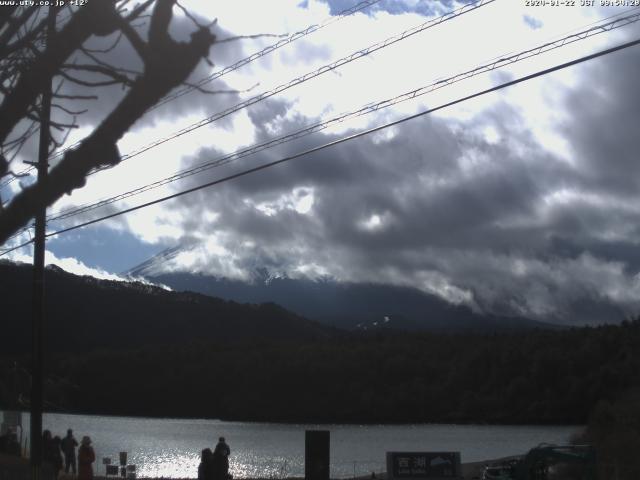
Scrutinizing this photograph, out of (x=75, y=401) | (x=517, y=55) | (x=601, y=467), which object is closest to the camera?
(x=517, y=55)

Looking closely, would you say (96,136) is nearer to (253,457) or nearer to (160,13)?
(160,13)

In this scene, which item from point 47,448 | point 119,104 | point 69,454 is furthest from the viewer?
point 69,454

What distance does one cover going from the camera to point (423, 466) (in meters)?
25.0

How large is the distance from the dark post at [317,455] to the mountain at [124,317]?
59.7 meters

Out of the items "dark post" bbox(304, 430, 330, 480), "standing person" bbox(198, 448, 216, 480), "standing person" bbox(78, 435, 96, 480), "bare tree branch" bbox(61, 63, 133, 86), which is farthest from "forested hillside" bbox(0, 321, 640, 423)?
A: "bare tree branch" bbox(61, 63, 133, 86)

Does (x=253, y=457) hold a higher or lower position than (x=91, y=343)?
lower

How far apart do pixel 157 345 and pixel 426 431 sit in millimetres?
43577

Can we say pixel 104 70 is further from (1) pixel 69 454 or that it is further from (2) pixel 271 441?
(2) pixel 271 441

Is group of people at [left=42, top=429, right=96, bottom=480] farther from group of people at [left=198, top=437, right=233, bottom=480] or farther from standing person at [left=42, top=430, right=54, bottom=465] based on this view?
group of people at [left=198, top=437, right=233, bottom=480]

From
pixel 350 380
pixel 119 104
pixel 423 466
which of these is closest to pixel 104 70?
pixel 119 104

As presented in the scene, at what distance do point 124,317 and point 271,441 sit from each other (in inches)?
2053

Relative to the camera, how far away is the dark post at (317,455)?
22656 mm

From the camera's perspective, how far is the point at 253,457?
202 ft

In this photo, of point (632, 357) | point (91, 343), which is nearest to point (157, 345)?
point (91, 343)
